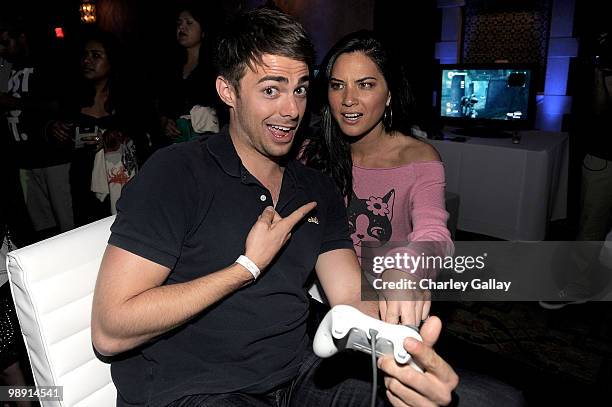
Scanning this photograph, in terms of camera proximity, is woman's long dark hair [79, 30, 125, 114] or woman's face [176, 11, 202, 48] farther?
woman's face [176, 11, 202, 48]

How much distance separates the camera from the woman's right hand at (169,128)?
11.5 feet

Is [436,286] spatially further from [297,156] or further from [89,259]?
[89,259]

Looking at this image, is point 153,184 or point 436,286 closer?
point 153,184

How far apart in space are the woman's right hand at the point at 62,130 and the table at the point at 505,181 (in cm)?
315

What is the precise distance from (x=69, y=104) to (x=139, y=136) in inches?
23.5

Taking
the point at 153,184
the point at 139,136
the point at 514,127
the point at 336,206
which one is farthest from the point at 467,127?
the point at 153,184

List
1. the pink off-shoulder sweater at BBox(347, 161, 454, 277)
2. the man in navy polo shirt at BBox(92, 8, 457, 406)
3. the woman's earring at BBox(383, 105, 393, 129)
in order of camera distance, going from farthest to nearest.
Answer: the woman's earring at BBox(383, 105, 393, 129) → the pink off-shoulder sweater at BBox(347, 161, 454, 277) → the man in navy polo shirt at BBox(92, 8, 457, 406)

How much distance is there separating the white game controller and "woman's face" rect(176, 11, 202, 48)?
10.1ft

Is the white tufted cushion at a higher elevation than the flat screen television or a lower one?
lower

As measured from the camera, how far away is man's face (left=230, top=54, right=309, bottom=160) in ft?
4.90

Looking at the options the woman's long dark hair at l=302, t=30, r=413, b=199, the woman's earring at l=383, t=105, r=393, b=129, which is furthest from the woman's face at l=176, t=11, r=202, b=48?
the woman's earring at l=383, t=105, r=393, b=129

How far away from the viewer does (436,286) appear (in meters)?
3.43

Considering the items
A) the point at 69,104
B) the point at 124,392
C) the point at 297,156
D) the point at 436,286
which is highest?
the point at 69,104

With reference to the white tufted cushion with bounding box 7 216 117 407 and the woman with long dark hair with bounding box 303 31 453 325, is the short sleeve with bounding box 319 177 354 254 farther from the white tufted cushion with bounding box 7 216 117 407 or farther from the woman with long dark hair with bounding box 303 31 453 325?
the white tufted cushion with bounding box 7 216 117 407
